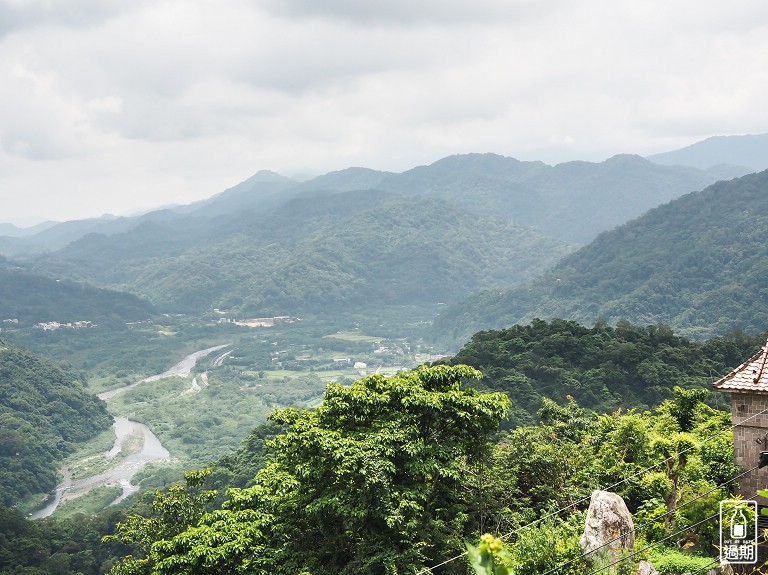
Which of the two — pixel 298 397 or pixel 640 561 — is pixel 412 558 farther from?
pixel 298 397

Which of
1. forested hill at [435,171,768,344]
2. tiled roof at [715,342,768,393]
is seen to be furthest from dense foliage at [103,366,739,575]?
forested hill at [435,171,768,344]

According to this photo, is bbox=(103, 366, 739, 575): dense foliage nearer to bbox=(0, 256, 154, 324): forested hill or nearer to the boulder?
the boulder

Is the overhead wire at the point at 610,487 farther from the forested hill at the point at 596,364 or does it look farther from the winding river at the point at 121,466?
the winding river at the point at 121,466

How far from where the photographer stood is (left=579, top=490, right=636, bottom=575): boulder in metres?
12.5

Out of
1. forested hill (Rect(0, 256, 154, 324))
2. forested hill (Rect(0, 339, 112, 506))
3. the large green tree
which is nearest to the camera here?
the large green tree

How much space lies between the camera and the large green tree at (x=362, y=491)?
13648mm

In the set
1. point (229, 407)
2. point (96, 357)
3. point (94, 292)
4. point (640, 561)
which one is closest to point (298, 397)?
point (229, 407)

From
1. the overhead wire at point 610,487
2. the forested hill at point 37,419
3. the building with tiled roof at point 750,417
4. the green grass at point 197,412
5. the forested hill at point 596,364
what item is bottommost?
the green grass at point 197,412

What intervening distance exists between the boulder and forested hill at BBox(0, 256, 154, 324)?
150686 millimetres

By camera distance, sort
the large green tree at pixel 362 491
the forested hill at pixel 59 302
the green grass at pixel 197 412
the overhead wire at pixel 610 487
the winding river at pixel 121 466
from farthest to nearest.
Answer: the forested hill at pixel 59 302, the green grass at pixel 197 412, the winding river at pixel 121 466, the large green tree at pixel 362 491, the overhead wire at pixel 610 487

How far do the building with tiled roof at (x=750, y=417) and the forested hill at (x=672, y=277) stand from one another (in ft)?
249

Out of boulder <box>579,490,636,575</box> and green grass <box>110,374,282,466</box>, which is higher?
boulder <box>579,490,636,575</box>

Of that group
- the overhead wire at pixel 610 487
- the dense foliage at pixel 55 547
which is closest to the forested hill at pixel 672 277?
the dense foliage at pixel 55 547

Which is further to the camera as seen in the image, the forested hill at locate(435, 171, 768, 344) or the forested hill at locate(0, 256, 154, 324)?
the forested hill at locate(0, 256, 154, 324)
